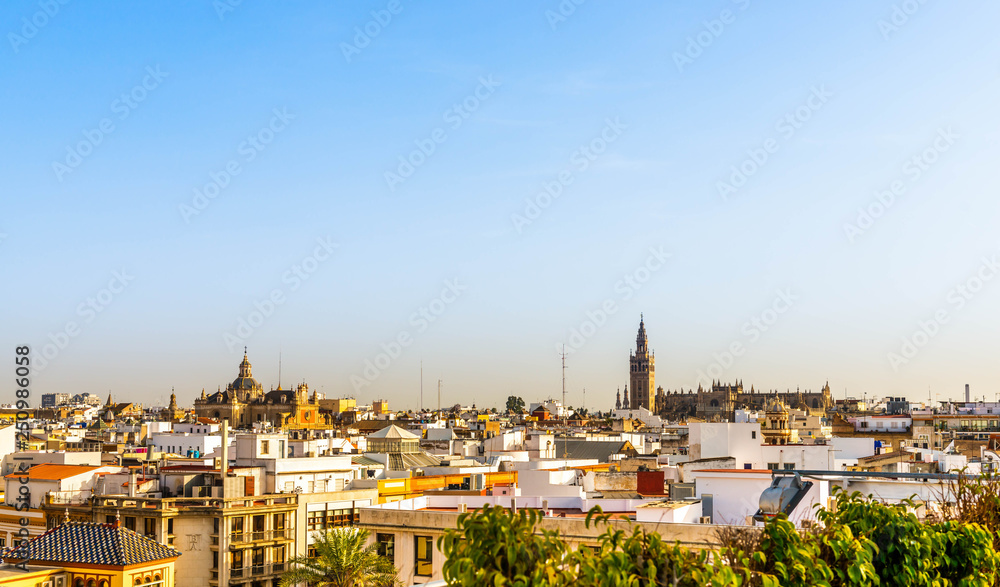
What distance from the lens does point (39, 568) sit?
22.1 metres

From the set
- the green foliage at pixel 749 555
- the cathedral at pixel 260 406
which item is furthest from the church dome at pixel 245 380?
the green foliage at pixel 749 555

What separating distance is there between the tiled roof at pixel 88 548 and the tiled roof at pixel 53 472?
12706 mm

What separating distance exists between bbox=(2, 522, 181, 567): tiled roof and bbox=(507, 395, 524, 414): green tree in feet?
476

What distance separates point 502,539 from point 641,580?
3.61ft

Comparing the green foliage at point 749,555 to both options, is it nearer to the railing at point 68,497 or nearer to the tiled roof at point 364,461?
the railing at point 68,497

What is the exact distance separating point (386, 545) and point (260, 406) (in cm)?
12704

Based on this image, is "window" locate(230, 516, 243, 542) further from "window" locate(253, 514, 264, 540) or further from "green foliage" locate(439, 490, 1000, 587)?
"green foliage" locate(439, 490, 1000, 587)

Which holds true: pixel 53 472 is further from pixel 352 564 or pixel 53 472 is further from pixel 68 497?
pixel 352 564

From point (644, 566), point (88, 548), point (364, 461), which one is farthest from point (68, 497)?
point (644, 566)

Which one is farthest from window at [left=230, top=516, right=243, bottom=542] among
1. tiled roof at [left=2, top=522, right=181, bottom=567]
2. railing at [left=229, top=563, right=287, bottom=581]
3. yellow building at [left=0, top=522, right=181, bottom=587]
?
tiled roof at [left=2, top=522, right=181, bottom=567]

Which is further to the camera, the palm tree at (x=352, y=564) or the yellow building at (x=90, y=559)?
the yellow building at (x=90, y=559)

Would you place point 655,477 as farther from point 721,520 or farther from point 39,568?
point 39,568

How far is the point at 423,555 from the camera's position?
856 inches

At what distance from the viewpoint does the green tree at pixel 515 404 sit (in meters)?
170
